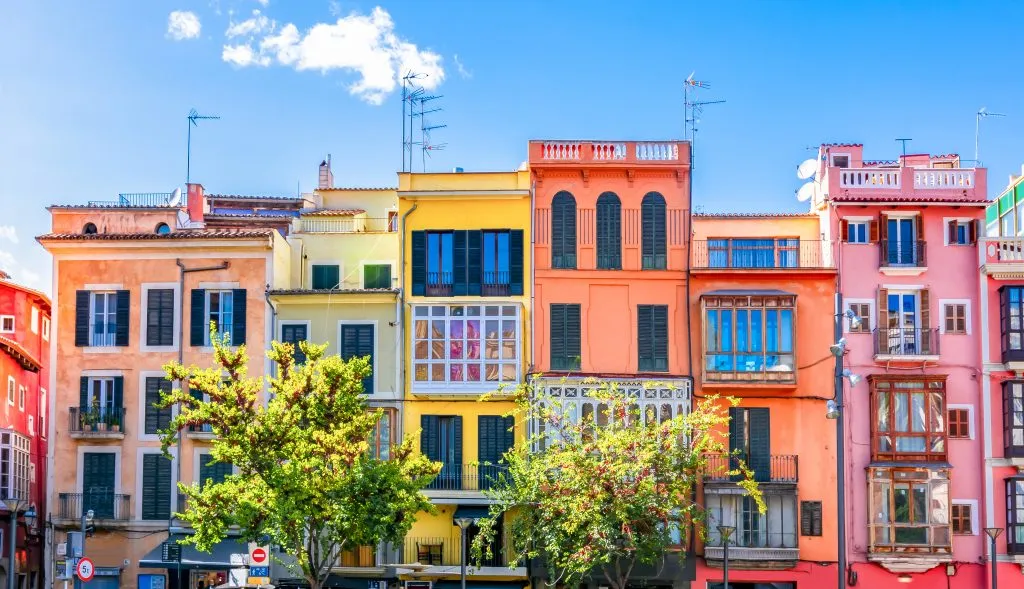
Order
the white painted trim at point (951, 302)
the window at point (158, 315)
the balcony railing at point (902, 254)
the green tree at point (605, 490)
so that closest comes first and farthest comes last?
1. the green tree at point (605, 490)
2. the white painted trim at point (951, 302)
3. the balcony railing at point (902, 254)
4. the window at point (158, 315)

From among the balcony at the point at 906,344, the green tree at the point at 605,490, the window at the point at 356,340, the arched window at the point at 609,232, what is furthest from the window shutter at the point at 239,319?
the balcony at the point at 906,344

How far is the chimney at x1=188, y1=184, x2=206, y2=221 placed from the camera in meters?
58.8

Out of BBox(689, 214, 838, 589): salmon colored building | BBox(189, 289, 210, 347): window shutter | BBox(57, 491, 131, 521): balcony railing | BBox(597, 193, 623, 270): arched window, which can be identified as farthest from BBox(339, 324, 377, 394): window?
BBox(689, 214, 838, 589): salmon colored building

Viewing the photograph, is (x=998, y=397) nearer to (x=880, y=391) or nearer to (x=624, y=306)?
(x=880, y=391)

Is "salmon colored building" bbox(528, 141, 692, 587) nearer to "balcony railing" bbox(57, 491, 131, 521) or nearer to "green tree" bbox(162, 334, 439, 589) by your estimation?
"green tree" bbox(162, 334, 439, 589)

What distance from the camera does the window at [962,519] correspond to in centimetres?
5144

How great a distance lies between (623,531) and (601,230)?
1166 cm

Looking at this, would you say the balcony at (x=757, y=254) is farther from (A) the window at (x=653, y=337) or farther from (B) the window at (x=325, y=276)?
(B) the window at (x=325, y=276)

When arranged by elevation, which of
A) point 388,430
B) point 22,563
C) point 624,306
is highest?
point 624,306

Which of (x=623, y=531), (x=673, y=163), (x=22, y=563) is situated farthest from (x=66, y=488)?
(x=673, y=163)

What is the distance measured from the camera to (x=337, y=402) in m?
45.9

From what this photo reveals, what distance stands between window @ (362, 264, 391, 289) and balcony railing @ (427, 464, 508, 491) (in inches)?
280

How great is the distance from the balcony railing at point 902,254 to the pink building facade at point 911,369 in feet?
0.11

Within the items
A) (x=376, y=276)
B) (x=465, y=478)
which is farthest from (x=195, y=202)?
(x=465, y=478)
